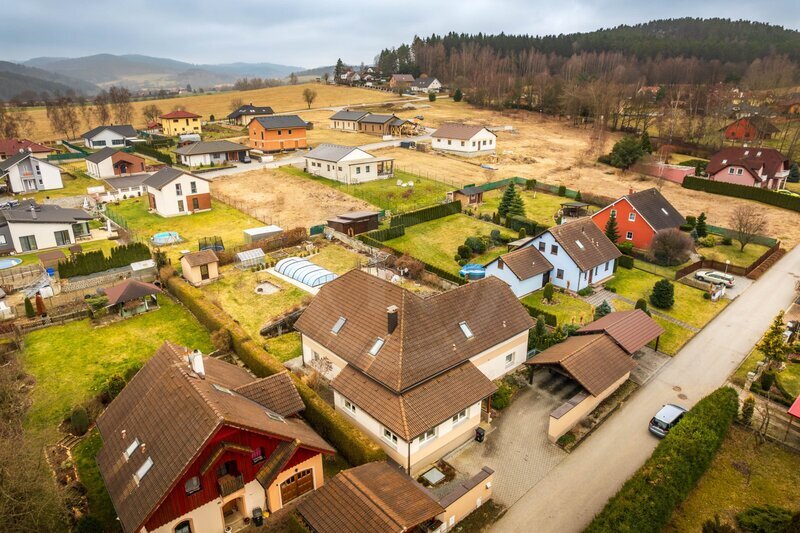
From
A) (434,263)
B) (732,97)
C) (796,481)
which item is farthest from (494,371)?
(732,97)

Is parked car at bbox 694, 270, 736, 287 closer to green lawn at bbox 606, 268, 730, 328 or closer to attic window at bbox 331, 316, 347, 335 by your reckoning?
green lawn at bbox 606, 268, 730, 328

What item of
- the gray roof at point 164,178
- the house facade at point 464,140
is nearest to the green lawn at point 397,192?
the house facade at point 464,140

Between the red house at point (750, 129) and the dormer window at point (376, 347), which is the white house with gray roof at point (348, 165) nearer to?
the dormer window at point (376, 347)

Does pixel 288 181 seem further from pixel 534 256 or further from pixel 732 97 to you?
pixel 732 97

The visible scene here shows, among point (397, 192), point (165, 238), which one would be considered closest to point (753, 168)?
point (397, 192)

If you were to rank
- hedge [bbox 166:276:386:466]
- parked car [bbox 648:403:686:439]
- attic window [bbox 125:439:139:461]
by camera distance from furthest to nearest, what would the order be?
parked car [bbox 648:403:686:439] → hedge [bbox 166:276:386:466] → attic window [bbox 125:439:139:461]

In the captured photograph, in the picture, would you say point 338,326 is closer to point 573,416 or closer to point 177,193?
point 573,416

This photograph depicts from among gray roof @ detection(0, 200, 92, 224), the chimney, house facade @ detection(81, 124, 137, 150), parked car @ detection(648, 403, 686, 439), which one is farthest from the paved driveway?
house facade @ detection(81, 124, 137, 150)
